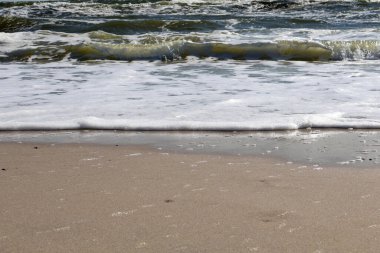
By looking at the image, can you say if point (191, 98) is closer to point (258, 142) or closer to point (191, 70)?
point (258, 142)

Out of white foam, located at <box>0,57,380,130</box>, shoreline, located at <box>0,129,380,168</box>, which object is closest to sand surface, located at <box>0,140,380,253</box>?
shoreline, located at <box>0,129,380,168</box>

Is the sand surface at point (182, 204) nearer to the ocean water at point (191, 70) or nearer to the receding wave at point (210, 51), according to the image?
the ocean water at point (191, 70)

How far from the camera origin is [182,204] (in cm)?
225

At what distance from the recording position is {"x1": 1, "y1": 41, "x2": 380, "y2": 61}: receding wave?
325 inches

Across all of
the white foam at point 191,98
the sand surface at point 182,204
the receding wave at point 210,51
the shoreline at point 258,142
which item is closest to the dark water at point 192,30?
the receding wave at point 210,51

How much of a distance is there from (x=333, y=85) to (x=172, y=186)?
3.14 metres

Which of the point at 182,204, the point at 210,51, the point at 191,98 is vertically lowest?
the point at 210,51

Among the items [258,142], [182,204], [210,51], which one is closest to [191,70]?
[210,51]

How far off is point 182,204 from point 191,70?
15.0ft

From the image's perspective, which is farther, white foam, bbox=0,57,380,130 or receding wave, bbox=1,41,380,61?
receding wave, bbox=1,41,380,61

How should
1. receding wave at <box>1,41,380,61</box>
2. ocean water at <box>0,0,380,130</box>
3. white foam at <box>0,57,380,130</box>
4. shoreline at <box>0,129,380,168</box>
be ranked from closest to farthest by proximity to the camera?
1. shoreline at <box>0,129,380,168</box>
2. white foam at <box>0,57,380,130</box>
3. ocean water at <box>0,0,380,130</box>
4. receding wave at <box>1,41,380,61</box>

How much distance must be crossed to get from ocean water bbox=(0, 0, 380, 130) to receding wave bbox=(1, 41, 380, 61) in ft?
0.05

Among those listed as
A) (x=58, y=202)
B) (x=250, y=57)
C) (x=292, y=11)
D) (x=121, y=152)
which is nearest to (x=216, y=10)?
(x=292, y=11)

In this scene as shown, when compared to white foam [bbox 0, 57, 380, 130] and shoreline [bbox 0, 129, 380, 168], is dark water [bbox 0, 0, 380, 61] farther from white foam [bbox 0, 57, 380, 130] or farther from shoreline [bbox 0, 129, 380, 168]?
shoreline [bbox 0, 129, 380, 168]
